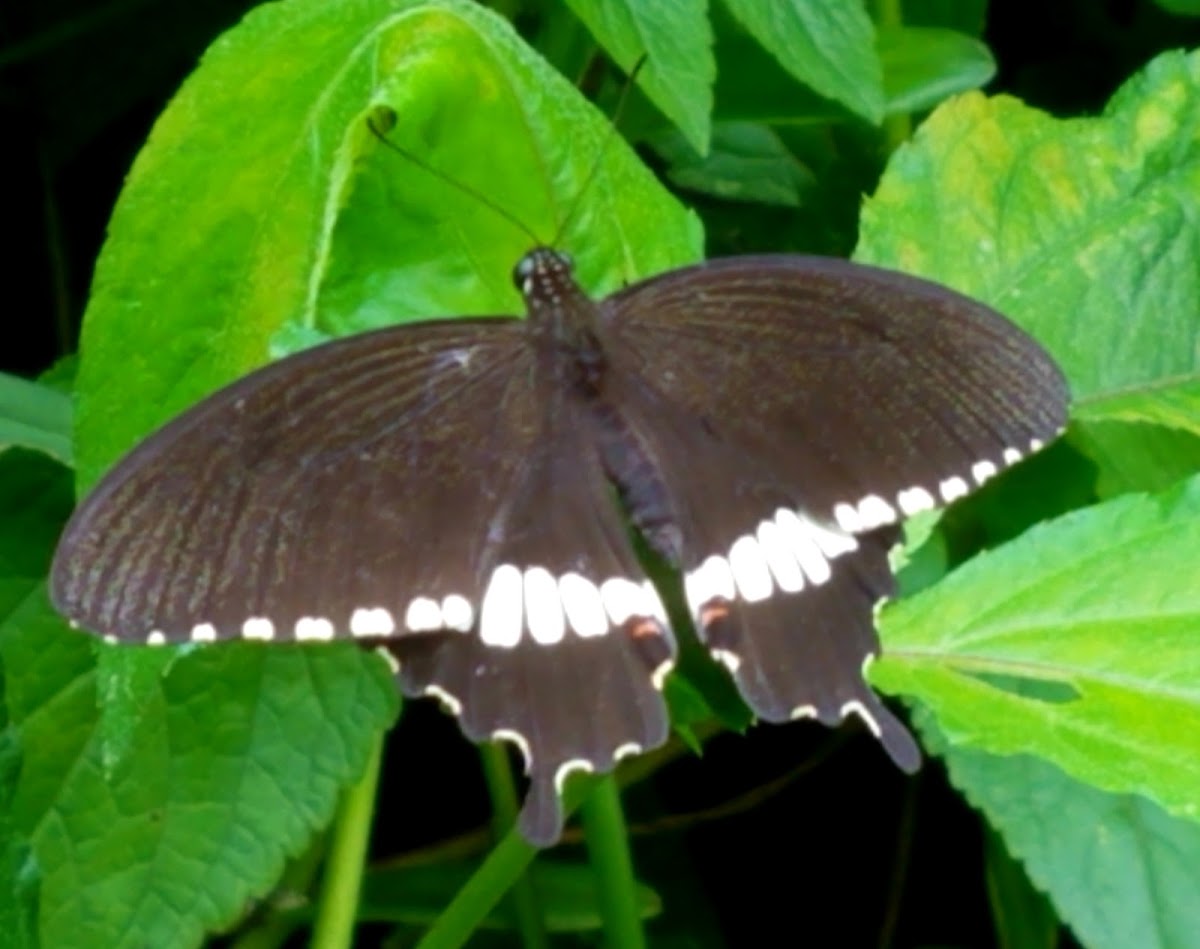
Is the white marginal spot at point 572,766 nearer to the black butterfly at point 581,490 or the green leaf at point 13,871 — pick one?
the black butterfly at point 581,490

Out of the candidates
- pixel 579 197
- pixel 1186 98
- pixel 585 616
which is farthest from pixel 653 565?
pixel 1186 98

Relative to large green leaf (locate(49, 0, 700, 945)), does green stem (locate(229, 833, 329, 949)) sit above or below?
below

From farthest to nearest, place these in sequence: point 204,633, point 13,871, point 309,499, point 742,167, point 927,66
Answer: point 742,167
point 927,66
point 309,499
point 204,633
point 13,871

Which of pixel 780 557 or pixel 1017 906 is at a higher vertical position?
pixel 780 557

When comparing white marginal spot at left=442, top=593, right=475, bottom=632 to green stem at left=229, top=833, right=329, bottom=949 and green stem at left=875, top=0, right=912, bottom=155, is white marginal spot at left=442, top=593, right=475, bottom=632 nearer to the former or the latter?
green stem at left=229, top=833, right=329, bottom=949

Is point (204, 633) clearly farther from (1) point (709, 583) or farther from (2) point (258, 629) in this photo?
(1) point (709, 583)

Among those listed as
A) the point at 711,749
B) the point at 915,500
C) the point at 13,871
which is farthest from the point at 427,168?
the point at 711,749

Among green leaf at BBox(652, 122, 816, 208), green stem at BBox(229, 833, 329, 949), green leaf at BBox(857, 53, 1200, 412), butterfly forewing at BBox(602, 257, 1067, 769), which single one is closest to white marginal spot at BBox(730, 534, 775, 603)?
butterfly forewing at BBox(602, 257, 1067, 769)
